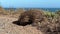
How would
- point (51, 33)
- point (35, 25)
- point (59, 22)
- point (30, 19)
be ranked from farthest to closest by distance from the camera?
point (30, 19), point (35, 25), point (59, 22), point (51, 33)

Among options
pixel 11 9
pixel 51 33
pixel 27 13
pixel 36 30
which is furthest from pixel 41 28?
pixel 11 9

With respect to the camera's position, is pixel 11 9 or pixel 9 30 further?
pixel 11 9

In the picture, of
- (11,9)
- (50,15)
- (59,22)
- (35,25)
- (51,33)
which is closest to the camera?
(51,33)

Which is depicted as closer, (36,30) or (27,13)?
(36,30)

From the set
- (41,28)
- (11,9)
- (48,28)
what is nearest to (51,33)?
(48,28)

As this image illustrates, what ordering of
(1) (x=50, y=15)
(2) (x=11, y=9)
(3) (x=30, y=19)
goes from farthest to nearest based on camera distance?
(2) (x=11, y=9) → (1) (x=50, y=15) → (3) (x=30, y=19)

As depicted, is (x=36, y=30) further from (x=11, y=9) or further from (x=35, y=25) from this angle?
(x=11, y=9)

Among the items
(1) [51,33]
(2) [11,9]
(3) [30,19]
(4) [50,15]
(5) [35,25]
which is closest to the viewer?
(1) [51,33]

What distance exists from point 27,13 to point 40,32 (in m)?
3.36

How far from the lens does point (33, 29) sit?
Answer: 40.7 feet

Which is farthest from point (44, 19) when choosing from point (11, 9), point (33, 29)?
point (11, 9)

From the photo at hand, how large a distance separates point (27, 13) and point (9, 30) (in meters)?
2.90

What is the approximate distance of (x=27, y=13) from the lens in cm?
1477

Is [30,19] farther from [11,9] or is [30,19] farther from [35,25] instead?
[11,9]
